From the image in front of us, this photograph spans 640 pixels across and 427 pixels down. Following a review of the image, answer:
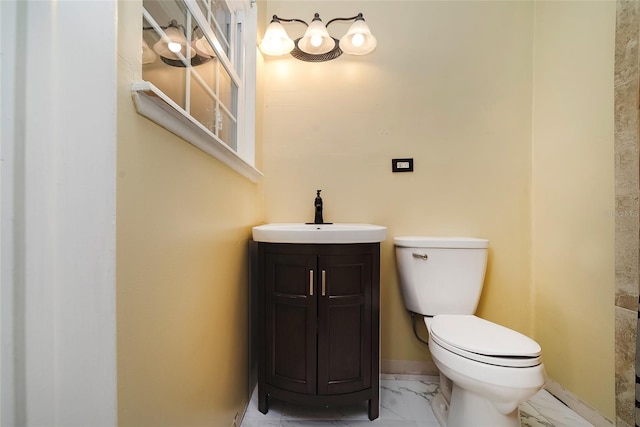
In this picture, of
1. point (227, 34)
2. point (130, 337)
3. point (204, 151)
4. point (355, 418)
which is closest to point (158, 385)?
point (130, 337)

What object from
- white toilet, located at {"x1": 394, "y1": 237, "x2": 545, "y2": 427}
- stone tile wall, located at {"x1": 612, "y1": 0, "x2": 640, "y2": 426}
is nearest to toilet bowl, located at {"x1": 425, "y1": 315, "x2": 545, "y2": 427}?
white toilet, located at {"x1": 394, "y1": 237, "x2": 545, "y2": 427}

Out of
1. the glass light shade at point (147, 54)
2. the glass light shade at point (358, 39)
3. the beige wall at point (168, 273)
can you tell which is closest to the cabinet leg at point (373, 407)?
the beige wall at point (168, 273)

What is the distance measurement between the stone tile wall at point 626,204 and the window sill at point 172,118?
149cm

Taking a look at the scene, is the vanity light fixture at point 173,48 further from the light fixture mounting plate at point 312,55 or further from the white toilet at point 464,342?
the white toilet at point 464,342

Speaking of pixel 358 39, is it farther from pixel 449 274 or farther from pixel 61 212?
pixel 61 212

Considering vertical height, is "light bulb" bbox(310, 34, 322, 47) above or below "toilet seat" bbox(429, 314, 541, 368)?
above

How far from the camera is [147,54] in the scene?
70cm

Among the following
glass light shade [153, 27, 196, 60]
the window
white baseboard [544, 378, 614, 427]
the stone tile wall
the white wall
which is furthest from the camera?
white baseboard [544, 378, 614, 427]

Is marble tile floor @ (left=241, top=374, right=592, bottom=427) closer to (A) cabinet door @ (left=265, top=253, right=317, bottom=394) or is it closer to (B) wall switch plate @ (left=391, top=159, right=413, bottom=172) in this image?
(A) cabinet door @ (left=265, top=253, right=317, bottom=394)

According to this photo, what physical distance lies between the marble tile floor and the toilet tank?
0.43 metres

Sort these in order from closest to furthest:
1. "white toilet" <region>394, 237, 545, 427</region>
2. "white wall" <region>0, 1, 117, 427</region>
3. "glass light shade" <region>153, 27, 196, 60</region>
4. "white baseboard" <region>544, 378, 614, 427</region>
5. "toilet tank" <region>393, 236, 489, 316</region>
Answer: "white wall" <region>0, 1, 117, 427</region> → "glass light shade" <region>153, 27, 196, 60</region> → "white toilet" <region>394, 237, 545, 427</region> → "white baseboard" <region>544, 378, 614, 427</region> → "toilet tank" <region>393, 236, 489, 316</region>

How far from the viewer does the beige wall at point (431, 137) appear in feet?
4.78

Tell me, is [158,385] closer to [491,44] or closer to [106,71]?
[106,71]

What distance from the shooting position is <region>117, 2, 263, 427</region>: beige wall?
47 centimetres
